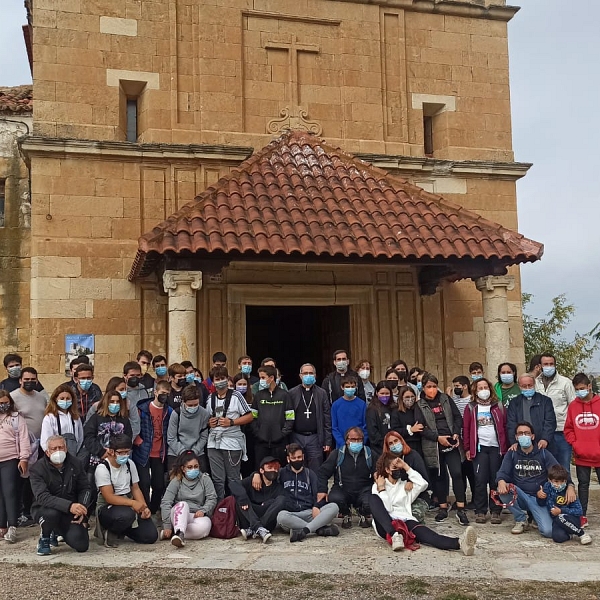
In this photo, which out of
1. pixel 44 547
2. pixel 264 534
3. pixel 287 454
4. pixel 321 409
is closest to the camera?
pixel 44 547

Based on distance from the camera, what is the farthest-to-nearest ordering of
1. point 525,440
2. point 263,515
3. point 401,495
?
point 525,440
point 263,515
point 401,495

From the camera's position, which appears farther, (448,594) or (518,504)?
(518,504)

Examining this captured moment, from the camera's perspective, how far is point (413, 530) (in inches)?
277

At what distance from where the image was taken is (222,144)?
12.1 m

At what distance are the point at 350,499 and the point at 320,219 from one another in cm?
405

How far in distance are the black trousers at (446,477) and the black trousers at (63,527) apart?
3706 millimetres

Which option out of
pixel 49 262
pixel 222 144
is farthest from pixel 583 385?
pixel 49 262

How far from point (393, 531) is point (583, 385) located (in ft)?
8.81

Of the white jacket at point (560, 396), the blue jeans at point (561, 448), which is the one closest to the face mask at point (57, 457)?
the white jacket at point (560, 396)

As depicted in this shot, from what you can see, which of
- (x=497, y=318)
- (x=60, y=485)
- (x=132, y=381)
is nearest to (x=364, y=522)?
(x=132, y=381)

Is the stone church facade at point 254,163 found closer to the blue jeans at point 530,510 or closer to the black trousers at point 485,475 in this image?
the black trousers at point 485,475

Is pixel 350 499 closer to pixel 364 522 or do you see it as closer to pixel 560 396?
pixel 364 522

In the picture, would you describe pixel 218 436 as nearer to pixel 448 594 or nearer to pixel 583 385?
pixel 448 594

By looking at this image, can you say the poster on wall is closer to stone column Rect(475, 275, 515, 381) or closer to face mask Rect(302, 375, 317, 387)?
face mask Rect(302, 375, 317, 387)
